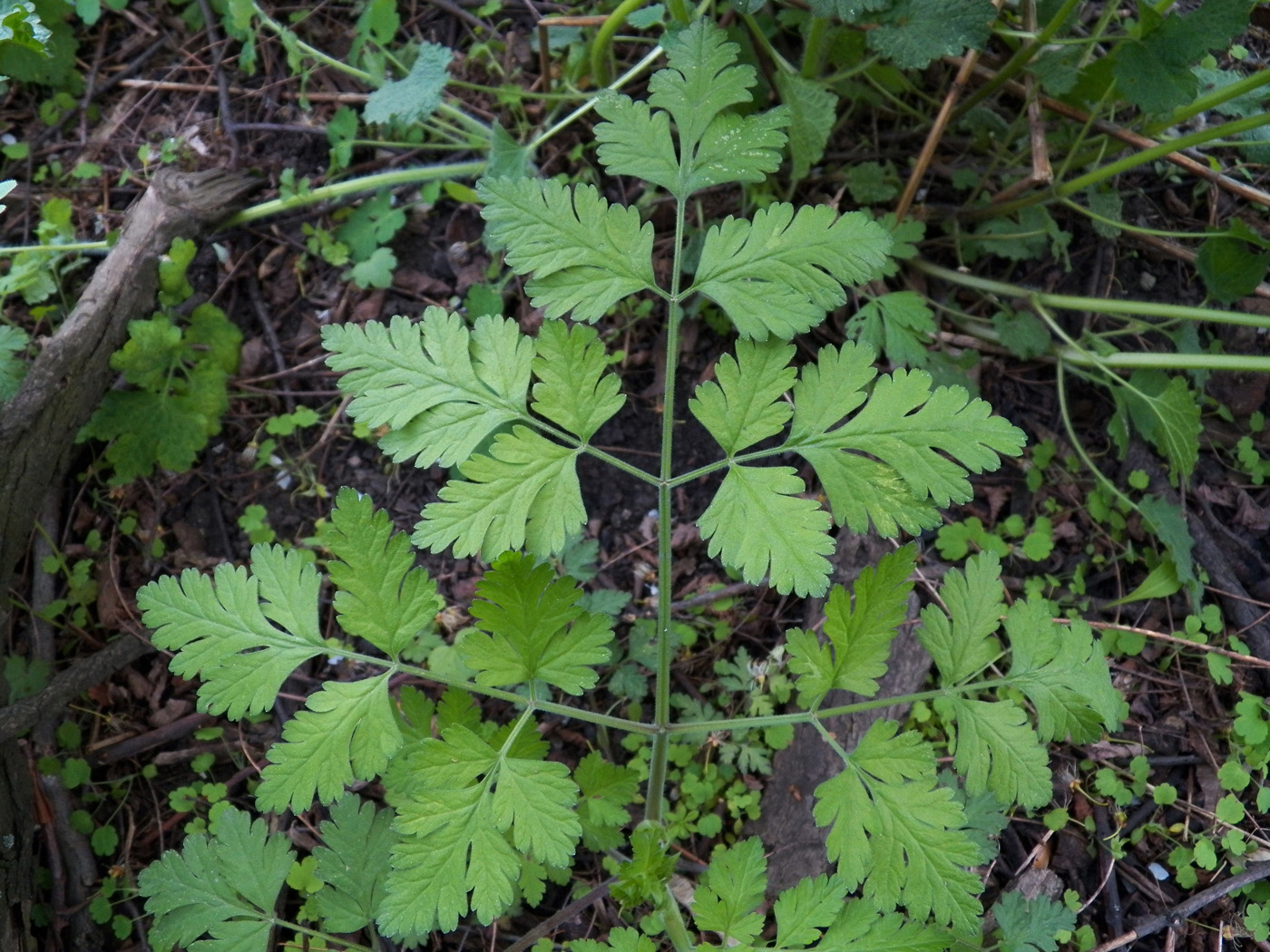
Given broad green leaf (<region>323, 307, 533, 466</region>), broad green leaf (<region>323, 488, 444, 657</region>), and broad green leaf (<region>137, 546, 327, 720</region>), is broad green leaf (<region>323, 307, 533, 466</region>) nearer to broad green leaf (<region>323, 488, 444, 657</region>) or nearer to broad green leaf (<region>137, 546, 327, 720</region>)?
broad green leaf (<region>323, 488, 444, 657</region>)

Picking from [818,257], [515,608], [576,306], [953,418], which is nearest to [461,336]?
[576,306]

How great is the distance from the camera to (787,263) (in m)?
1.80

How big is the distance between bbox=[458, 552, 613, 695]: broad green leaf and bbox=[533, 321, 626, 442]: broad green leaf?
328mm

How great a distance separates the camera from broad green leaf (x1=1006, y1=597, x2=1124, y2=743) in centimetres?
176

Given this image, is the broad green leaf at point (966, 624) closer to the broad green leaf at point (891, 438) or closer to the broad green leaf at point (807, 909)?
the broad green leaf at point (891, 438)

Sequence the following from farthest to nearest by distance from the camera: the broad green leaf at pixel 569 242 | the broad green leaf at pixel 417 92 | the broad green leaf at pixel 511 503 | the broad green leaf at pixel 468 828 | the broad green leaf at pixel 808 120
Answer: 1. the broad green leaf at pixel 417 92
2. the broad green leaf at pixel 808 120
3. the broad green leaf at pixel 569 242
4. the broad green leaf at pixel 511 503
5. the broad green leaf at pixel 468 828

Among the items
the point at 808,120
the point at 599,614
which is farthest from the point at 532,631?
the point at 808,120

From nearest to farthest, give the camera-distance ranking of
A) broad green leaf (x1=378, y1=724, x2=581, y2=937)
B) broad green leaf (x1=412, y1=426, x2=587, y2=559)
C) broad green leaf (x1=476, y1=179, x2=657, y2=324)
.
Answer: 1. broad green leaf (x1=378, y1=724, x2=581, y2=937)
2. broad green leaf (x1=412, y1=426, x2=587, y2=559)
3. broad green leaf (x1=476, y1=179, x2=657, y2=324)

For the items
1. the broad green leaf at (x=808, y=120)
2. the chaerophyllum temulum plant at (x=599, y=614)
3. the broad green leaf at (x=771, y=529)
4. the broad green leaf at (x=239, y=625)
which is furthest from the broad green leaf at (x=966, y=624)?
the broad green leaf at (x=239, y=625)

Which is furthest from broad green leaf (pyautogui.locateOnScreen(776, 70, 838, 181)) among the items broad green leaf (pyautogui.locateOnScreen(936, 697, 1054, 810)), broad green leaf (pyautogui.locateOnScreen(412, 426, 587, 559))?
broad green leaf (pyautogui.locateOnScreen(936, 697, 1054, 810))

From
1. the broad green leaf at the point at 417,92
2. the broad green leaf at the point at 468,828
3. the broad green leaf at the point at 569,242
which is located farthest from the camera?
the broad green leaf at the point at 417,92

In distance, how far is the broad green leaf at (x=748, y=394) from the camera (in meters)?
1.77

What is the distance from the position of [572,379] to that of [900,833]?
1073mm

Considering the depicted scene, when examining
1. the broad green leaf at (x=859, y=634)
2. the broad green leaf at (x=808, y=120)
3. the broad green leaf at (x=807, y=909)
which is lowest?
the broad green leaf at (x=807, y=909)
